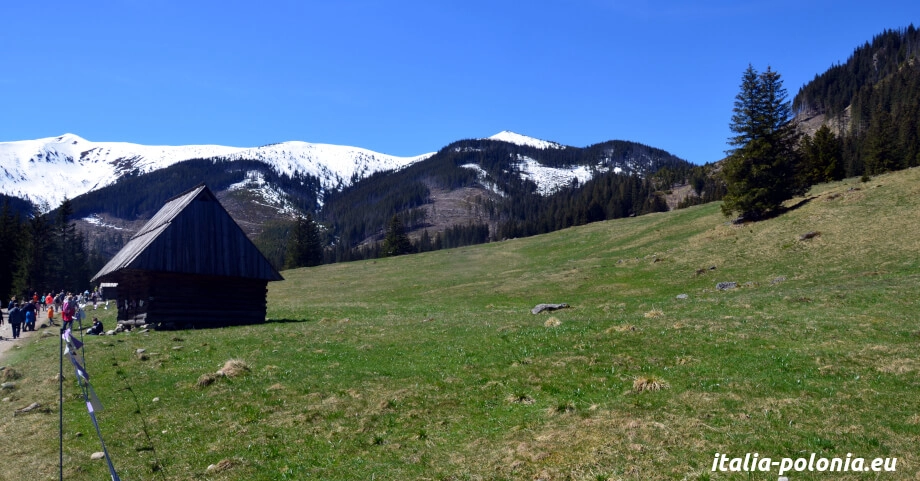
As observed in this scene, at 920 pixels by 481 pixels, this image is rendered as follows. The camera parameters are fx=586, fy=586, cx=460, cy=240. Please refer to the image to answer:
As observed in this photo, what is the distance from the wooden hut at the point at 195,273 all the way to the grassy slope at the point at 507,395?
4738 mm

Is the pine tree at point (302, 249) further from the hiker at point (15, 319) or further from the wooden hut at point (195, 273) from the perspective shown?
the hiker at point (15, 319)

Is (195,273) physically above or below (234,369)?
above

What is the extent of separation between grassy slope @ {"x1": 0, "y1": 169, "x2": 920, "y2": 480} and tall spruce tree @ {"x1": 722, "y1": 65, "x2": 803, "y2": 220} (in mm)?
23974

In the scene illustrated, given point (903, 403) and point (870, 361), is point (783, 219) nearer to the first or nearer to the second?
point (870, 361)

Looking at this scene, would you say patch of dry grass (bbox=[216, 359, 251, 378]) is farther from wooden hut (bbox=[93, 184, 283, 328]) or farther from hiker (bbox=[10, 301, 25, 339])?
hiker (bbox=[10, 301, 25, 339])

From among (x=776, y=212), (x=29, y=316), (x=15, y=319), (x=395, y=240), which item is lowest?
(x=29, y=316)

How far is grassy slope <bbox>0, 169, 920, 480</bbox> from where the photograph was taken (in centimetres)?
1079

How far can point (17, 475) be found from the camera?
11.9 meters

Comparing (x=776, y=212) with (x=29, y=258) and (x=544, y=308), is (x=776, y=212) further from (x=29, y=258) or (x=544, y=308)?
(x=29, y=258)

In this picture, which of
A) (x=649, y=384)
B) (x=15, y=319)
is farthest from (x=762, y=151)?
(x=15, y=319)

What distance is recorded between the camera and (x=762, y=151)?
55.3 meters

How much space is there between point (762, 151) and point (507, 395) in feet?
165

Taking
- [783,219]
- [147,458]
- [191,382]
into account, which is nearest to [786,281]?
[783,219]

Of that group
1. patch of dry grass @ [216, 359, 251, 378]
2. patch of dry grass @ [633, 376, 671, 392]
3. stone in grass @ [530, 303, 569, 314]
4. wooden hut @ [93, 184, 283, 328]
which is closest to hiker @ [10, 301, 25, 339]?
wooden hut @ [93, 184, 283, 328]
